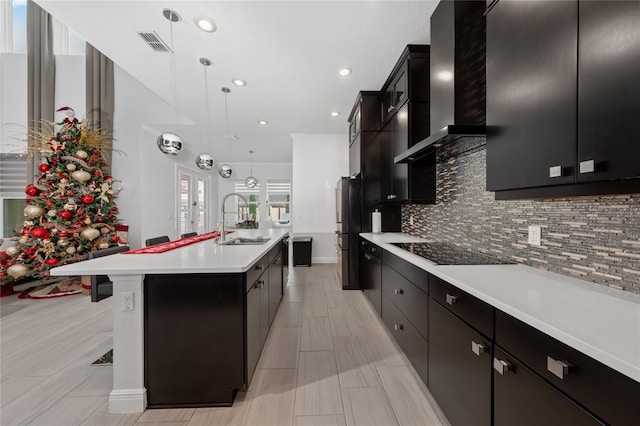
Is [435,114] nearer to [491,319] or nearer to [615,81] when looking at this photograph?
[615,81]

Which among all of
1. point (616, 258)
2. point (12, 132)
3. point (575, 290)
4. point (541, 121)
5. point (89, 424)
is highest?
point (12, 132)

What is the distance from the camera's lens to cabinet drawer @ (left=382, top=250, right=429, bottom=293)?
1.73 meters

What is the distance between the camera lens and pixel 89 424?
1.56 m

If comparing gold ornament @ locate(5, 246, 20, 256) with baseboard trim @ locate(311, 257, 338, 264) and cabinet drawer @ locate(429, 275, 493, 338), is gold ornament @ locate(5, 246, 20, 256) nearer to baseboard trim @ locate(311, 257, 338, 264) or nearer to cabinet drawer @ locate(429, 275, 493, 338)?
baseboard trim @ locate(311, 257, 338, 264)

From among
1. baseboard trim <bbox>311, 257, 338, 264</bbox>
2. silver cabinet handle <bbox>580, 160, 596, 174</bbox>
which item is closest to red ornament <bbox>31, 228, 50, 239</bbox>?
baseboard trim <bbox>311, 257, 338, 264</bbox>

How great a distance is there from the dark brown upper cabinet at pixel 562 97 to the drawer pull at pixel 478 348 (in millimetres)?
717

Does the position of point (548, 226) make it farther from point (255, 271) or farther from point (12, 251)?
point (12, 251)

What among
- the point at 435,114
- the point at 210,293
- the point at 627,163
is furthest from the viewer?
the point at 435,114

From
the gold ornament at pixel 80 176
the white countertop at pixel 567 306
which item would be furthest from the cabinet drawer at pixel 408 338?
the gold ornament at pixel 80 176

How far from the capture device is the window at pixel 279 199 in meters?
9.33

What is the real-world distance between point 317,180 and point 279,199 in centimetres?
357

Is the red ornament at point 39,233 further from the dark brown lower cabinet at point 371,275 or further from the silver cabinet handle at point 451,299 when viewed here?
the silver cabinet handle at point 451,299

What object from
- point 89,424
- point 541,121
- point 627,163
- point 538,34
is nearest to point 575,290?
point 627,163

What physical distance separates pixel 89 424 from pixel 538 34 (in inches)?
122
